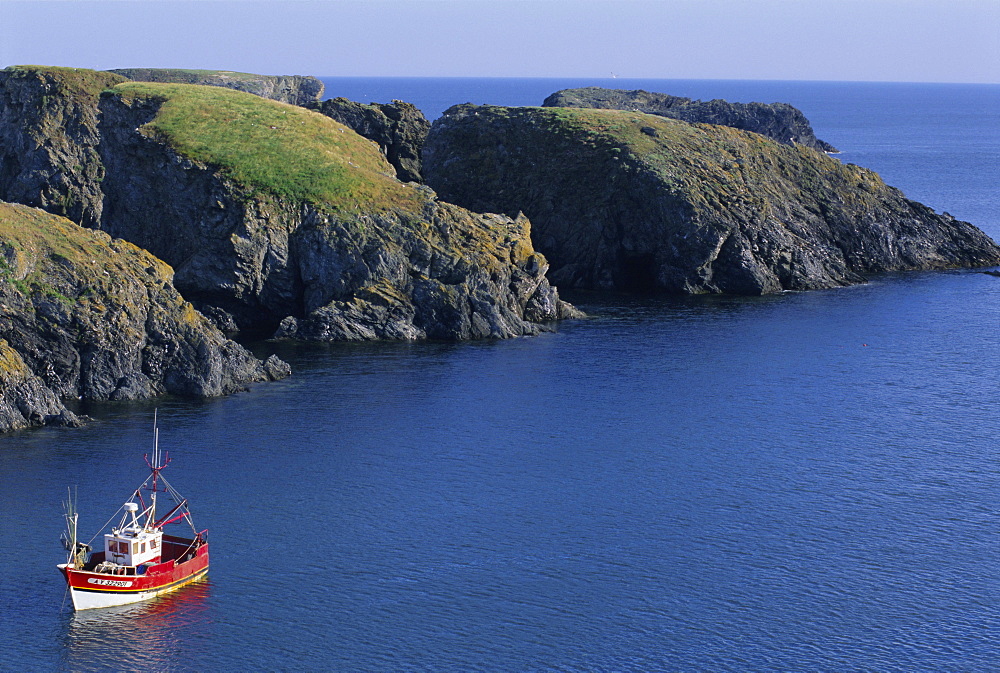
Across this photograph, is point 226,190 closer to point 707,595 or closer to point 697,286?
point 697,286

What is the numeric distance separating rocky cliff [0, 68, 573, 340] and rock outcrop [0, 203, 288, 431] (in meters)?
18.4

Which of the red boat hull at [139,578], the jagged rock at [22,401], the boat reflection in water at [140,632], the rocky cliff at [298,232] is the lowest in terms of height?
the boat reflection in water at [140,632]

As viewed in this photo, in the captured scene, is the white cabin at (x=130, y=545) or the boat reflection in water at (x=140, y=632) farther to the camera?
the white cabin at (x=130, y=545)

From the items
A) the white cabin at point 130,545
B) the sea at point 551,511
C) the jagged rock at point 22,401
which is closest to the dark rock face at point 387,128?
the sea at point 551,511

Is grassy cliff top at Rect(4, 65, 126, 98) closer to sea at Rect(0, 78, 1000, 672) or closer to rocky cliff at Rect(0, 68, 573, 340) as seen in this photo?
rocky cliff at Rect(0, 68, 573, 340)

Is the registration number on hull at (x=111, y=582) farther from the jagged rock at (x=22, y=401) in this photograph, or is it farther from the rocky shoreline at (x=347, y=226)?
the rocky shoreline at (x=347, y=226)

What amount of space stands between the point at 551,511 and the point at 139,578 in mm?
25937

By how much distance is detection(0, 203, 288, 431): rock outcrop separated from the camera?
9519cm

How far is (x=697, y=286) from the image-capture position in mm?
150000

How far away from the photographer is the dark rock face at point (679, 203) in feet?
495

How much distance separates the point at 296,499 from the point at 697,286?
271 feet

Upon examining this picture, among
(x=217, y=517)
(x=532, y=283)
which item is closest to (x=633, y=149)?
(x=532, y=283)

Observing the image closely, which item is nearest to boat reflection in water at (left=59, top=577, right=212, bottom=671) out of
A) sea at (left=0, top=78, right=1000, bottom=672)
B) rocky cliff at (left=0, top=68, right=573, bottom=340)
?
sea at (left=0, top=78, right=1000, bottom=672)

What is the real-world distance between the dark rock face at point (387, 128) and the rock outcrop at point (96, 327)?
77396mm
